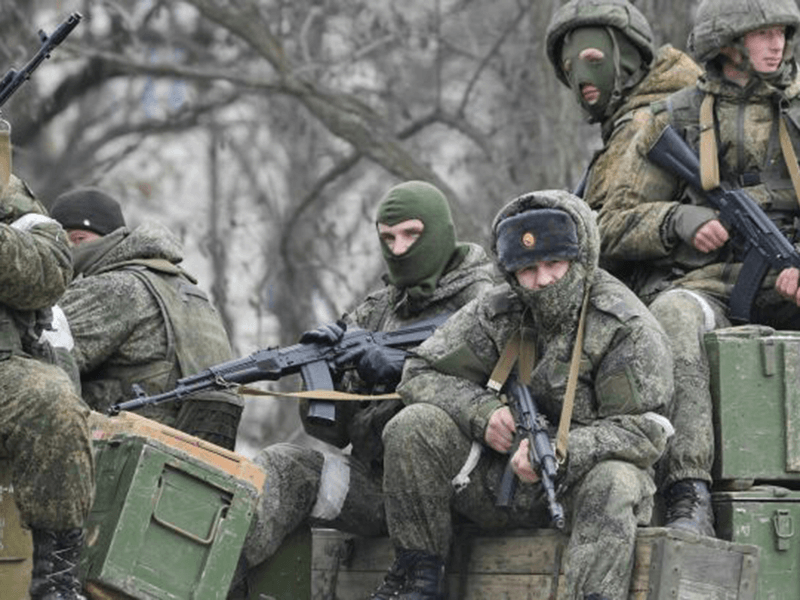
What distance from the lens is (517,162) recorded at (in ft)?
72.7

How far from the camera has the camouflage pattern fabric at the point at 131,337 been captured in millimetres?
10703

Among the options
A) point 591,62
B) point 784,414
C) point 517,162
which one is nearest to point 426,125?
point 517,162

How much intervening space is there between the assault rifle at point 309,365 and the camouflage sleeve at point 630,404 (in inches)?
50.5

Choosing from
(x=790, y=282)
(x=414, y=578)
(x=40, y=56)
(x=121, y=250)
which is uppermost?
(x=121, y=250)

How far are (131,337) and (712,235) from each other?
2.61 meters

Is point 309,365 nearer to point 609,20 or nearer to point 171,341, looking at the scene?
point 171,341

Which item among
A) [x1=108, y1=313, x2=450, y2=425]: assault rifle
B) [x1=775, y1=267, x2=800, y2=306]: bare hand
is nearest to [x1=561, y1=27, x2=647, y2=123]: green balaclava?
[x1=108, y1=313, x2=450, y2=425]: assault rifle

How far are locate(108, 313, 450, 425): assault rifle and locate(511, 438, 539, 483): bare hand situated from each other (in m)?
1.33

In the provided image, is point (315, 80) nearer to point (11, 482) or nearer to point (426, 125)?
point (426, 125)

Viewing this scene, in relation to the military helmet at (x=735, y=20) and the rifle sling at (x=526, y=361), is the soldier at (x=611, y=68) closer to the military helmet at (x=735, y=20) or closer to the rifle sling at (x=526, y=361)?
the military helmet at (x=735, y=20)

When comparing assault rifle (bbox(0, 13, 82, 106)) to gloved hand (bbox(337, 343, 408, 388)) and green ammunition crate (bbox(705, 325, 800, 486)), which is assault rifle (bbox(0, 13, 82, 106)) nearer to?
gloved hand (bbox(337, 343, 408, 388))

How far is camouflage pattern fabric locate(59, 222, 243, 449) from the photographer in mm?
10703

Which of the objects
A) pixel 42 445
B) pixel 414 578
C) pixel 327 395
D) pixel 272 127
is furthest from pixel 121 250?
pixel 272 127

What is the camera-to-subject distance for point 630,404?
30.0 ft
